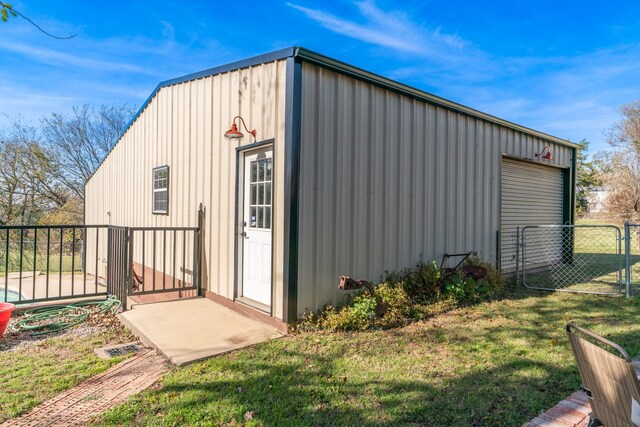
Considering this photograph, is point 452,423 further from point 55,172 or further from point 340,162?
point 55,172

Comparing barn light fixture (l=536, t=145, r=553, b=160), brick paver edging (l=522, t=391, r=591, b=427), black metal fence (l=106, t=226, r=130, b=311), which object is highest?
barn light fixture (l=536, t=145, r=553, b=160)

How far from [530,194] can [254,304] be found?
6659 mm

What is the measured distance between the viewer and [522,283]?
6762 mm

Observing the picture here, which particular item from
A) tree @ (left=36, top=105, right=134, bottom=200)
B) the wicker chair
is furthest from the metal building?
tree @ (left=36, top=105, right=134, bottom=200)

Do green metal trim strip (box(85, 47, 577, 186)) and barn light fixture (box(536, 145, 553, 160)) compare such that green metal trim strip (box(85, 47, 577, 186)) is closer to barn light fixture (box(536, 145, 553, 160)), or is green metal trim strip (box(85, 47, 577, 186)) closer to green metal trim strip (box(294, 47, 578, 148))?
green metal trim strip (box(294, 47, 578, 148))

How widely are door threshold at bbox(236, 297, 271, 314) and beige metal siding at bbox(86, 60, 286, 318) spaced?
199 mm

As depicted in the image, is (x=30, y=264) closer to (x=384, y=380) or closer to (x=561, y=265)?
(x=384, y=380)

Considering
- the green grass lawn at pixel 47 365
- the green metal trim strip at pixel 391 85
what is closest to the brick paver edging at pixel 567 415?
the green grass lawn at pixel 47 365

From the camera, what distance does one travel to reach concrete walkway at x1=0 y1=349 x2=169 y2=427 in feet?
7.61

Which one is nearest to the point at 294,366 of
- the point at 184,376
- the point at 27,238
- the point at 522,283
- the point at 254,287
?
the point at 184,376

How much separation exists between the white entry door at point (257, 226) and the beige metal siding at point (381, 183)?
58cm

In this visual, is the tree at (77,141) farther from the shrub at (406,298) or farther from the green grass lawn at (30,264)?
the shrub at (406,298)

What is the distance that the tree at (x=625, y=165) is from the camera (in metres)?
17.3

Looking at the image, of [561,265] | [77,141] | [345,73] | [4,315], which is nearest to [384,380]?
[345,73]
